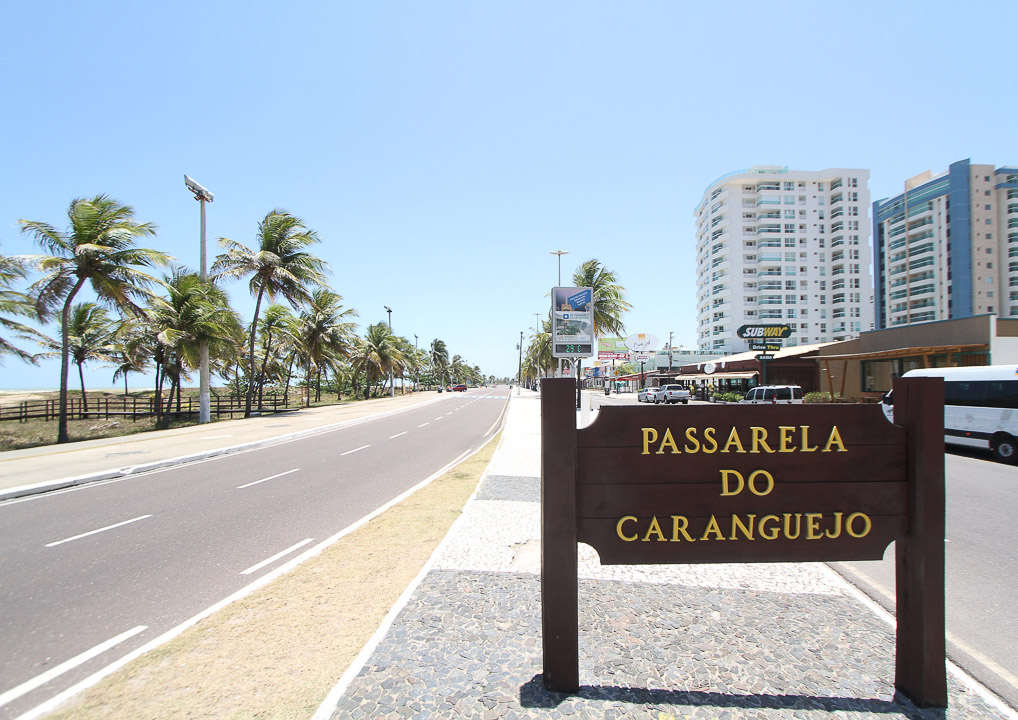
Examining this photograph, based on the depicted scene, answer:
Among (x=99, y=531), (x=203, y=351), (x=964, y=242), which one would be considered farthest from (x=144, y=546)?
(x=964, y=242)

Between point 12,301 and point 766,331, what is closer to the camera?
point 12,301

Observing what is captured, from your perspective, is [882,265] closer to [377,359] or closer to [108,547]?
[377,359]

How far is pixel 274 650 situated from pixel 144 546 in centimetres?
366

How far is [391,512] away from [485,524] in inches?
63.1

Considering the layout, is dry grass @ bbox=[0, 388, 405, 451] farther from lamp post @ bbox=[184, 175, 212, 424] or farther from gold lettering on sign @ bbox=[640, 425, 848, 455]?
gold lettering on sign @ bbox=[640, 425, 848, 455]

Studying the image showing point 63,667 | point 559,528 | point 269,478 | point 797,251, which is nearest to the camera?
point 559,528

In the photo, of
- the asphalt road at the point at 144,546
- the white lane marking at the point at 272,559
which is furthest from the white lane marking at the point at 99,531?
the white lane marking at the point at 272,559

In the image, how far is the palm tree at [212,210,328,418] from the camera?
29.3 meters

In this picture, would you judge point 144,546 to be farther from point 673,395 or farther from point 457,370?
point 457,370

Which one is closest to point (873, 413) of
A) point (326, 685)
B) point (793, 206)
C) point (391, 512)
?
point (326, 685)

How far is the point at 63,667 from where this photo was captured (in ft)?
10.9

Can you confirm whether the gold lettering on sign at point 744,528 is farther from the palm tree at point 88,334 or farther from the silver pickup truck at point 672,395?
the palm tree at point 88,334

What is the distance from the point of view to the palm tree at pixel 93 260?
18375 mm

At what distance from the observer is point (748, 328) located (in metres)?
40.3
